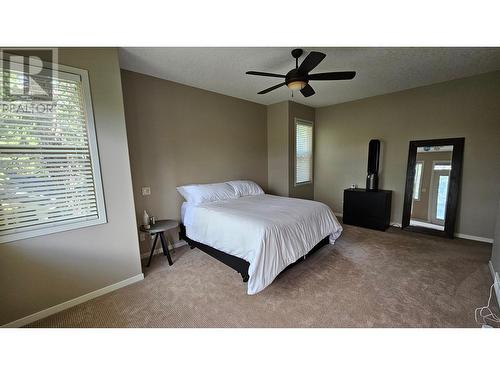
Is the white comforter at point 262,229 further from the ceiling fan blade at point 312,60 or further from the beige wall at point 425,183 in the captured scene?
the beige wall at point 425,183

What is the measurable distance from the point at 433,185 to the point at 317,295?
309 centimetres

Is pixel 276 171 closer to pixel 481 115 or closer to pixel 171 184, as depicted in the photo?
pixel 171 184

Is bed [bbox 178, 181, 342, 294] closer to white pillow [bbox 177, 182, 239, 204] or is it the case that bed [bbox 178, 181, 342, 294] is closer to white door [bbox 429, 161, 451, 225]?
white pillow [bbox 177, 182, 239, 204]

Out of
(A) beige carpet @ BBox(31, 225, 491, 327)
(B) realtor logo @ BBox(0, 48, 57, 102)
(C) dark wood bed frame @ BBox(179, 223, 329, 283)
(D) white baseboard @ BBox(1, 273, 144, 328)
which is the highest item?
(B) realtor logo @ BBox(0, 48, 57, 102)

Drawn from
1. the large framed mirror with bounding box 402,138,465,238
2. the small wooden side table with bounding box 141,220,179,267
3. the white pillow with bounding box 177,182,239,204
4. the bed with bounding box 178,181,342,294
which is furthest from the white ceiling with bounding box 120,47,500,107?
the small wooden side table with bounding box 141,220,179,267

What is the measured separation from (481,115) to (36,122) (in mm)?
5468

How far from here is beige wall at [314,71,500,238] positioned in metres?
2.91

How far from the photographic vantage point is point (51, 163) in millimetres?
1712

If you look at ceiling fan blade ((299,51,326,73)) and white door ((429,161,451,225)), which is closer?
ceiling fan blade ((299,51,326,73))

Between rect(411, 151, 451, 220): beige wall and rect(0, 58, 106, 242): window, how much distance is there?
15.8 ft

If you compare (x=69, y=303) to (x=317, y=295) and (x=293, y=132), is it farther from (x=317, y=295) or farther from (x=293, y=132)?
(x=293, y=132)

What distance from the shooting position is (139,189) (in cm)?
275

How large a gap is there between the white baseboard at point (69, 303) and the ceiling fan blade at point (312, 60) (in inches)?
114
